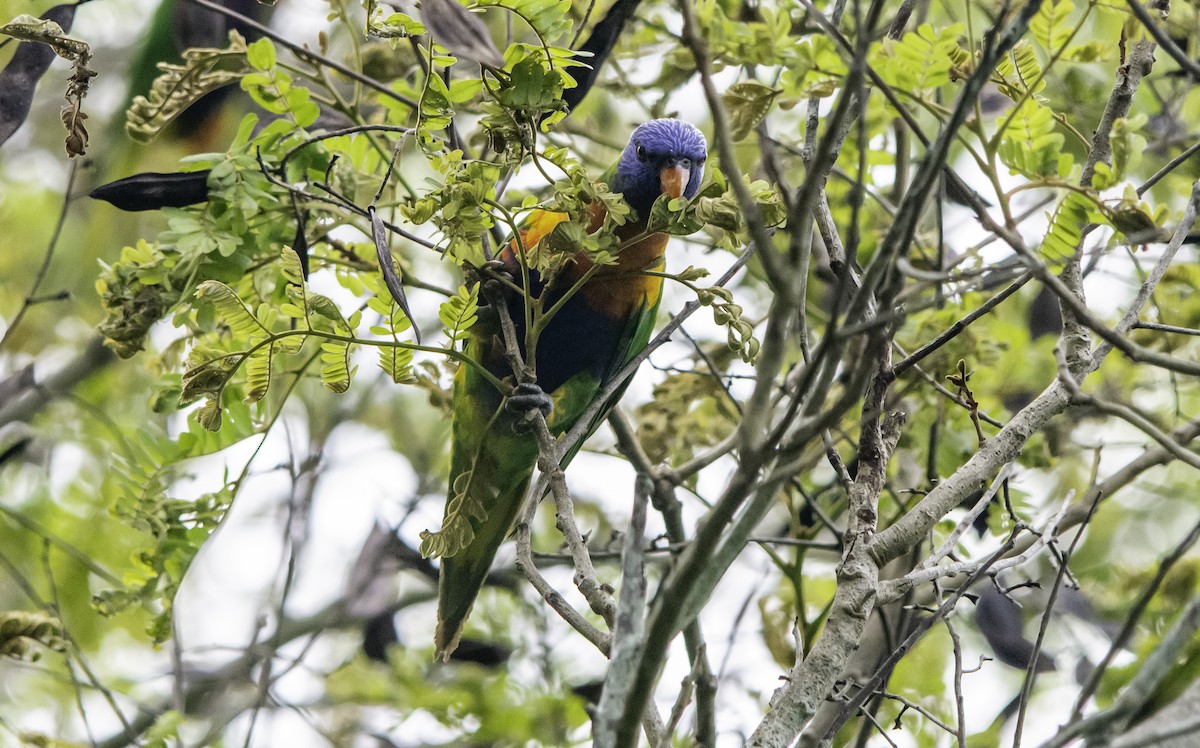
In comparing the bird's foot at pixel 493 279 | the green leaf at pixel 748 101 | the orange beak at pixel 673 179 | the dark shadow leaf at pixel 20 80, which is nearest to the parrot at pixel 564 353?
the orange beak at pixel 673 179

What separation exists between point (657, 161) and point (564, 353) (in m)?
0.57

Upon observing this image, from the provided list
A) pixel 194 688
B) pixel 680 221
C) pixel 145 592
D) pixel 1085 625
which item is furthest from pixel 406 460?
pixel 680 221

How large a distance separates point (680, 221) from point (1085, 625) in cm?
201

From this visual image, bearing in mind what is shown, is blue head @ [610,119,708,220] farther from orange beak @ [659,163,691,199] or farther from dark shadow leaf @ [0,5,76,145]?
dark shadow leaf @ [0,5,76,145]

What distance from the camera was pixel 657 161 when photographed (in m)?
2.76

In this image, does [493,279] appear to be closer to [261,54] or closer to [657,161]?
[261,54]

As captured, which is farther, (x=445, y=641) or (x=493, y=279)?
(x=445, y=641)

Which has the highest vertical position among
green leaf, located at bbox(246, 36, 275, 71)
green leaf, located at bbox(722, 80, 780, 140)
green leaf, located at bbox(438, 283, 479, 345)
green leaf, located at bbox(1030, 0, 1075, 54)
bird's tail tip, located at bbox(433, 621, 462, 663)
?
green leaf, located at bbox(1030, 0, 1075, 54)

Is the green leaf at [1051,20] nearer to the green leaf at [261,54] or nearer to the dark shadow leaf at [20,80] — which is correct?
the green leaf at [261,54]

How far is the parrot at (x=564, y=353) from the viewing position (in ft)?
8.52

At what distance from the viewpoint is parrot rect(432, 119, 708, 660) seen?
260cm

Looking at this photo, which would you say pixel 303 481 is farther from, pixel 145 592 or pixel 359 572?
pixel 145 592

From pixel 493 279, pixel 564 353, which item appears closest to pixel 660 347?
pixel 493 279

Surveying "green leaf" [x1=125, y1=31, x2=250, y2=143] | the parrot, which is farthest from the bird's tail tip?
"green leaf" [x1=125, y1=31, x2=250, y2=143]
